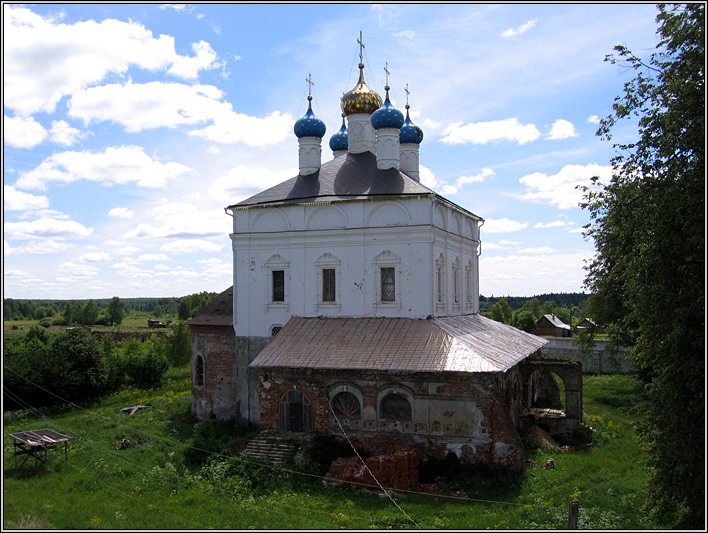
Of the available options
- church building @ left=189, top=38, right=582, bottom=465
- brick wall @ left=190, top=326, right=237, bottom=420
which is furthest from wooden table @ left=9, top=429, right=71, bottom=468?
church building @ left=189, top=38, right=582, bottom=465

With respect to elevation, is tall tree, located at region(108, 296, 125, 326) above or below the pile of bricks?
above

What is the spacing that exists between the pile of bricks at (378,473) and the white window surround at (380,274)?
17.2 feet

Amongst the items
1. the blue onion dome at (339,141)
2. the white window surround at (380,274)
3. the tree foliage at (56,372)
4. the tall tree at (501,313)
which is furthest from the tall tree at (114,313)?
the white window surround at (380,274)

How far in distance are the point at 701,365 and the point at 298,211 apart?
1260 cm

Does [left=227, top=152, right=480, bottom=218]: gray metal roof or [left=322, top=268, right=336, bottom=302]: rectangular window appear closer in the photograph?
[left=227, top=152, right=480, bottom=218]: gray metal roof

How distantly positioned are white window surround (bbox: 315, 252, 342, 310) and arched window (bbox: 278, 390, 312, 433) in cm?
338

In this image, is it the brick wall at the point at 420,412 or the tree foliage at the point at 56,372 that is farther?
the tree foliage at the point at 56,372

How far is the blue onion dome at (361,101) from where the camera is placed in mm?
22156

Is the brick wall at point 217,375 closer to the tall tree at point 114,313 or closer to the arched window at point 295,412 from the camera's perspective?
the arched window at point 295,412

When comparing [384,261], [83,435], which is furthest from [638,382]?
[83,435]

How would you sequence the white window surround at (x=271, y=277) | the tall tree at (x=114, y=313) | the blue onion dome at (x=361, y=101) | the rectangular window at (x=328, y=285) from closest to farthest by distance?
the rectangular window at (x=328, y=285) → the white window surround at (x=271, y=277) → the blue onion dome at (x=361, y=101) → the tall tree at (x=114, y=313)

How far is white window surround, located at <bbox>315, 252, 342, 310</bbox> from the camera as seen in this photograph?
18812 mm

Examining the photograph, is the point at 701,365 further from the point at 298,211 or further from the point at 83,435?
the point at 83,435

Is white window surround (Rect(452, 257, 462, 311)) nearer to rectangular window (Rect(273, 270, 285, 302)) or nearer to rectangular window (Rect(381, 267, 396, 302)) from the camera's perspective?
rectangular window (Rect(381, 267, 396, 302))
